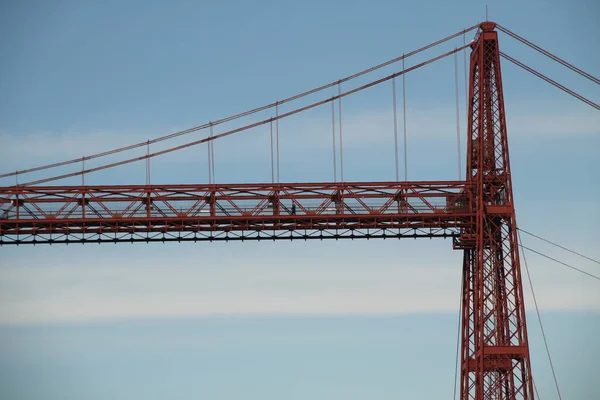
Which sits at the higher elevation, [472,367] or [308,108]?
[308,108]

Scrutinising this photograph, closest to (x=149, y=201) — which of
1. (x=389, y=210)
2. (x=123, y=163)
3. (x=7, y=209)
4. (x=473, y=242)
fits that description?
(x=123, y=163)

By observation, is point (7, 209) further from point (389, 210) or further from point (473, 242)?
point (473, 242)

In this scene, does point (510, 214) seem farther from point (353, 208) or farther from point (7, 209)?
point (7, 209)

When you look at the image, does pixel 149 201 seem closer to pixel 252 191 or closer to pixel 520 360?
pixel 252 191

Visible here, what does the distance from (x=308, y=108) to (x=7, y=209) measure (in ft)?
74.1

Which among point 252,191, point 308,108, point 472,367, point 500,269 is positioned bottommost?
point 472,367

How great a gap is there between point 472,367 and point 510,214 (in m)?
10.6

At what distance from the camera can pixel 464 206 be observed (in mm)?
91625

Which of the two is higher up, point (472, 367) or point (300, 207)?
point (300, 207)

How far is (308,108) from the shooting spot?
97.4 meters

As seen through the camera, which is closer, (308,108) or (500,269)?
(500,269)

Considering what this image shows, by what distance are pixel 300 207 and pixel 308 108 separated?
9198 mm

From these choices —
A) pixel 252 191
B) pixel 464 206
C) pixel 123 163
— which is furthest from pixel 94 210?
pixel 464 206

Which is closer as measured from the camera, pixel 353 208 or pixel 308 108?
pixel 353 208
